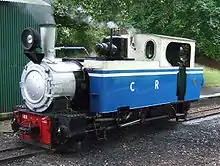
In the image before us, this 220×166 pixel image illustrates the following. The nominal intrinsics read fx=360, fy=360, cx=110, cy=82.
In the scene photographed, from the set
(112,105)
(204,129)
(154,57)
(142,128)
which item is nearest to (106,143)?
(112,105)

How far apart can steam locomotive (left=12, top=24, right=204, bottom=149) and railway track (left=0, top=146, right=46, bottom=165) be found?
0.72 feet

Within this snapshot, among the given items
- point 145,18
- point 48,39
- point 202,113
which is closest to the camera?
point 48,39

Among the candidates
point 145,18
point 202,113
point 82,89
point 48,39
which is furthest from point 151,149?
point 145,18

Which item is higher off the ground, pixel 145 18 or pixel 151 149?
pixel 145 18

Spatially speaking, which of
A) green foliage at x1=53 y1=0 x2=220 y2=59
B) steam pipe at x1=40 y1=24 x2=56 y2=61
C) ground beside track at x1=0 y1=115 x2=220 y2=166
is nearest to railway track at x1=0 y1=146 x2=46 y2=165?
ground beside track at x1=0 y1=115 x2=220 y2=166

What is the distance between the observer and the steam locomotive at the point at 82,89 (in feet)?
22.0

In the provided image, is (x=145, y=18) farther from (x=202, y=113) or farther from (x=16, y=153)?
(x=16, y=153)

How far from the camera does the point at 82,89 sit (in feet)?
23.6

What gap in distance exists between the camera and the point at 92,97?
713cm

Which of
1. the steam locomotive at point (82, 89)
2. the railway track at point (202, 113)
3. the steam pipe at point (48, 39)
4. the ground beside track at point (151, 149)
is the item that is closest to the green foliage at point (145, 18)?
the railway track at point (202, 113)

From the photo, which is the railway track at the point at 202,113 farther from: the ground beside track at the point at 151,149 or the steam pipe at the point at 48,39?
the steam pipe at the point at 48,39

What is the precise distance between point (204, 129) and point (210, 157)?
2.70 meters

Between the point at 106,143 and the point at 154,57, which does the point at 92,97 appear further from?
the point at 154,57

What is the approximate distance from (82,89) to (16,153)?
5.77ft
